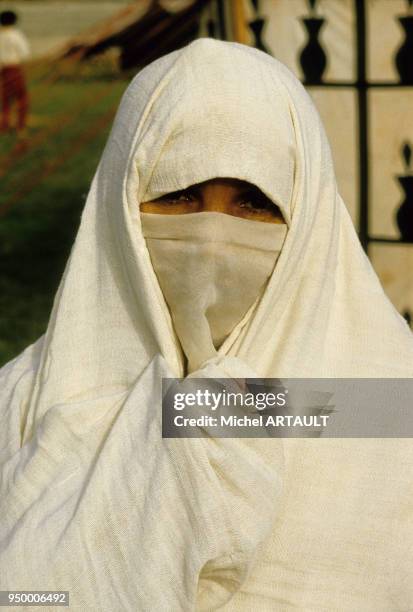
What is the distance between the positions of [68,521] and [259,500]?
345 millimetres

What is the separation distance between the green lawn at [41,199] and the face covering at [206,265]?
305 cm

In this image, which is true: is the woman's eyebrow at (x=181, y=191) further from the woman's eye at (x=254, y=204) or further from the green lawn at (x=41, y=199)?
the green lawn at (x=41, y=199)

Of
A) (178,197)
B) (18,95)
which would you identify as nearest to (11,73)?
(18,95)

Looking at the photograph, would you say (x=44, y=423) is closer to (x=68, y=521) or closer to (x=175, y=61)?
(x=68, y=521)

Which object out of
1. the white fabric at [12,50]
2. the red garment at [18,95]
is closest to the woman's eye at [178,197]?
the red garment at [18,95]

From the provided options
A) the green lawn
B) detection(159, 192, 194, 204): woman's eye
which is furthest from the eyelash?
the green lawn

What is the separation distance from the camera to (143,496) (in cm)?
185

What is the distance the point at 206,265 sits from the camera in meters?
1.91

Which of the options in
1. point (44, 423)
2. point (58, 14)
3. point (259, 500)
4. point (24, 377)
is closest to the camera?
point (259, 500)

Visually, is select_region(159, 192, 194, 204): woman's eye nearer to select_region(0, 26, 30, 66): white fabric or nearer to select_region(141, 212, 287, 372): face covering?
select_region(141, 212, 287, 372): face covering

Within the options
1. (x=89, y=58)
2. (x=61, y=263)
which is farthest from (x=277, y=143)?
(x=61, y=263)

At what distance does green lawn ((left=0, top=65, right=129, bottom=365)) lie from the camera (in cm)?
660

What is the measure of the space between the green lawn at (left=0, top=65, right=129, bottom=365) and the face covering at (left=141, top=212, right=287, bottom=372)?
3054mm

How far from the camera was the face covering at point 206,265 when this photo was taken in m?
1.89
